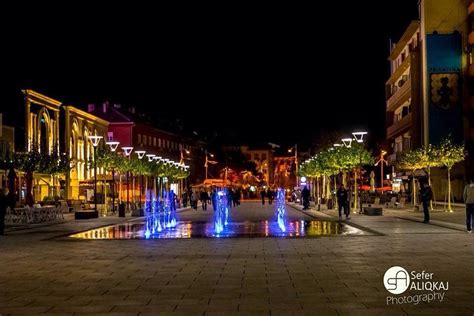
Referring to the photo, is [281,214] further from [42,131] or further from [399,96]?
[399,96]

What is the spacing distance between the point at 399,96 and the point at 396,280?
225 ft

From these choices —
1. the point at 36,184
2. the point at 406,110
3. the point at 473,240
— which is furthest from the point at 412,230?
the point at 406,110

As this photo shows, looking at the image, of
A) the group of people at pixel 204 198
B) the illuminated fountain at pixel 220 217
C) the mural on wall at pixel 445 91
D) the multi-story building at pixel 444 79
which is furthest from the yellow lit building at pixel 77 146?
the mural on wall at pixel 445 91

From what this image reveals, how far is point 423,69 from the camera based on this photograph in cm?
6662

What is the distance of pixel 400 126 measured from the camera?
7794 centimetres

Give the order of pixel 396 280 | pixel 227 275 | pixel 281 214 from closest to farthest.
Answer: pixel 396 280, pixel 227 275, pixel 281 214

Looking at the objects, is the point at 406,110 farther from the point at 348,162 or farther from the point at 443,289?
the point at 443,289

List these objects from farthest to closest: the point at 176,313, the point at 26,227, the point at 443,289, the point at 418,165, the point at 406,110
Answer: the point at 406,110 → the point at 418,165 → the point at 26,227 → the point at 443,289 → the point at 176,313

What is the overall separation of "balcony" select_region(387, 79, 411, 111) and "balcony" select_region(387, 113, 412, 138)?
7.06 ft

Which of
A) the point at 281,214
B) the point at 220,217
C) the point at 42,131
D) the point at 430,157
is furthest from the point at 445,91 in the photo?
the point at 42,131

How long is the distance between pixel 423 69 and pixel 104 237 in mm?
49576

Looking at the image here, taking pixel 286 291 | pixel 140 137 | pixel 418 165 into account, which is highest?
pixel 140 137

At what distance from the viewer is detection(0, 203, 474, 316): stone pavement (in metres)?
9.66

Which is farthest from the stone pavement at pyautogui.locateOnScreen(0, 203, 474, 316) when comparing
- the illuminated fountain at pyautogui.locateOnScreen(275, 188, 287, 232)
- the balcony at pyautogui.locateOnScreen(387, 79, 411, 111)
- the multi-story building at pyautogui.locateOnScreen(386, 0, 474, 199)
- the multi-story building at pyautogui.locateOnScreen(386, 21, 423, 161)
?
the balcony at pyautogui.locateOnScreen(387, 79, 411, 111)
